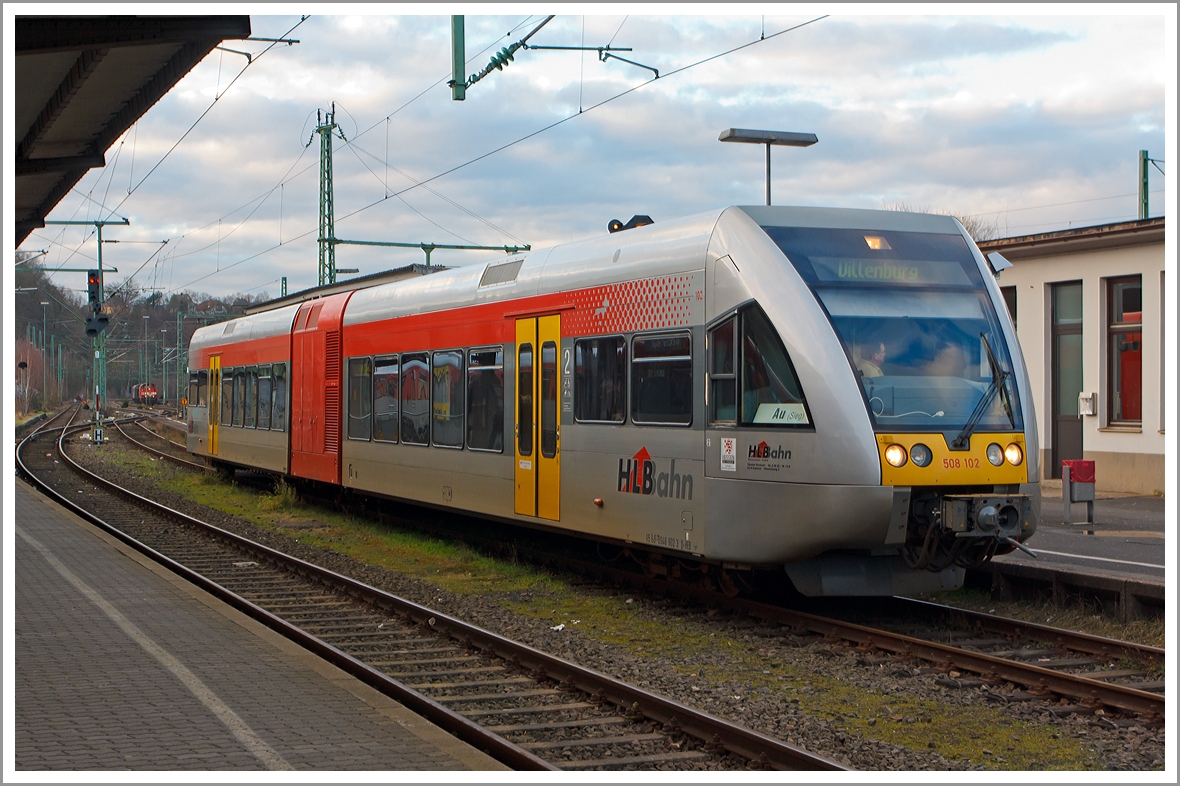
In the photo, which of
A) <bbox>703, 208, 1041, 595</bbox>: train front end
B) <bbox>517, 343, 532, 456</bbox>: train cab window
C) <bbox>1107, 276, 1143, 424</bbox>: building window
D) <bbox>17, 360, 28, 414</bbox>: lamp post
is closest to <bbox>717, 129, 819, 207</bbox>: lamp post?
<bbox>1107, 276, 1143, 424</bbox>: building window

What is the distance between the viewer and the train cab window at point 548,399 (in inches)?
454

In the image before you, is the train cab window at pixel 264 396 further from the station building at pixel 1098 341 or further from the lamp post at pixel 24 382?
the lamp post at pixel 24 382

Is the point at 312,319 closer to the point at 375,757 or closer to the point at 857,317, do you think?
the point at 857,317

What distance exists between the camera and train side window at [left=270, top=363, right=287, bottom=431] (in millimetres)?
20406

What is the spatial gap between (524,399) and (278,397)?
32.7ft

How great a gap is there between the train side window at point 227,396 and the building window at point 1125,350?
16.6m

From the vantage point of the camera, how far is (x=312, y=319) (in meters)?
19.2

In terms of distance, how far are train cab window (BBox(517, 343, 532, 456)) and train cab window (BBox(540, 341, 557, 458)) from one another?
247 millimetres

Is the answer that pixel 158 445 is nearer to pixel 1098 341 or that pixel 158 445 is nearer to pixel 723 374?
pixel 1098 341

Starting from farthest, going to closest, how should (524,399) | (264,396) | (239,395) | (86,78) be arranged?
(239,395) → (264,396) → (524,399) → (86,78)

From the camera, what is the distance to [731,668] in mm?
8227

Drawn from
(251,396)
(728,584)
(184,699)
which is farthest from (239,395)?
(184,699)

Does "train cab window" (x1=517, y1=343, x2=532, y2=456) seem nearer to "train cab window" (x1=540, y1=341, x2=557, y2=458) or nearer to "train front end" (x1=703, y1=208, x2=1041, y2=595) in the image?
"train cab window" (x1=540, y1=341, x2=557, y2=458)

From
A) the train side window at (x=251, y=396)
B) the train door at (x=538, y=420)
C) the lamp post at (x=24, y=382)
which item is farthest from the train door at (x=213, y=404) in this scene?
the lamp post at (x=24, y=382)
